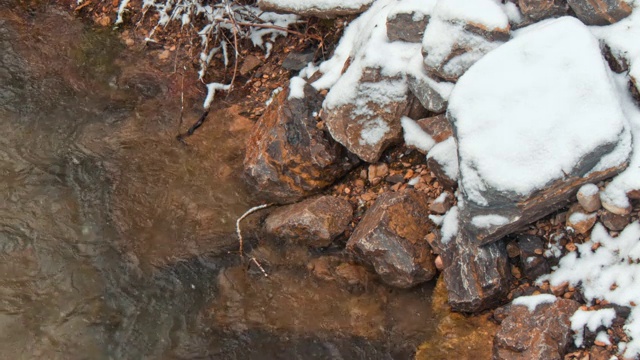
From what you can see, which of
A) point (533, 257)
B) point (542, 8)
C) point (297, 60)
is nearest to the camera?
point (533, 257)

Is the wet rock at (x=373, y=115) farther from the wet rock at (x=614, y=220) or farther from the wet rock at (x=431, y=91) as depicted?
the wet rock at (x=614, y=220)

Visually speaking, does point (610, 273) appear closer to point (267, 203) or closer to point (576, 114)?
point (576, 114)

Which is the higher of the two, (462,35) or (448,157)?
(462,35)

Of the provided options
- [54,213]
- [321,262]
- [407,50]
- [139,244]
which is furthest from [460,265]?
[54,213]

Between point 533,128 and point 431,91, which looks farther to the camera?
point 431,91

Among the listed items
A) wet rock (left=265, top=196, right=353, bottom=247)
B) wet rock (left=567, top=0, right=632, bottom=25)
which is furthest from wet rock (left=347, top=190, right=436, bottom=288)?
wet rock (left=567, top=0, right=632, bottom=25)

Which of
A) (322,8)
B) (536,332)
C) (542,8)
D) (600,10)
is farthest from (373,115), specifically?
(536,332)

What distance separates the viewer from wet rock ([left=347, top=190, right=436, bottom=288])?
12.2ft

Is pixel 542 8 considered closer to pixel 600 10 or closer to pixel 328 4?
pixel 600 10

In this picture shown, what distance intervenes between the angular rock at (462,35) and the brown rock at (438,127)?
290 mm

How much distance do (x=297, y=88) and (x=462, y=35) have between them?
1377mm

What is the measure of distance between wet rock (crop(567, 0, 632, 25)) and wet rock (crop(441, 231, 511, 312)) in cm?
142

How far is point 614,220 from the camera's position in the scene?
10.6 feet

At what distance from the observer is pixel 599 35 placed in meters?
3.51
